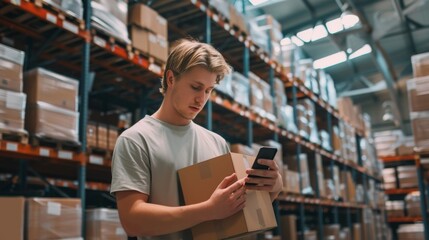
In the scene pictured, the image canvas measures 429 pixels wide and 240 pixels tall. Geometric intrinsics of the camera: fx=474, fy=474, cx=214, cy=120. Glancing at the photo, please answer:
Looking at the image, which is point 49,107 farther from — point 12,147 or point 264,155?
point 264,155

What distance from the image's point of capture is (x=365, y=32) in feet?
36.7

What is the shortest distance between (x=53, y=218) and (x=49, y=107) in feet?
3.17

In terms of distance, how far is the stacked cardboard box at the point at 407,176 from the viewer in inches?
487

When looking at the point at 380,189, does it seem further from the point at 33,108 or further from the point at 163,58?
the point at 33,108


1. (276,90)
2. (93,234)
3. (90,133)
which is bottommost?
(93,234)

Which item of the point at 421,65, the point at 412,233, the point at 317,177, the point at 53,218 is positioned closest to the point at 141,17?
the point at 53,218

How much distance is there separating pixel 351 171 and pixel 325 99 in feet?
10.3

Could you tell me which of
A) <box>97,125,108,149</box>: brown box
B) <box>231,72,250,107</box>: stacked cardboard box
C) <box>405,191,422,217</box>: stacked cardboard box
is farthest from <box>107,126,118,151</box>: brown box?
<box>405,191,422,217</box>: stacked cardboard box

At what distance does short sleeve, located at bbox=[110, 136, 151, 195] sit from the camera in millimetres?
1745

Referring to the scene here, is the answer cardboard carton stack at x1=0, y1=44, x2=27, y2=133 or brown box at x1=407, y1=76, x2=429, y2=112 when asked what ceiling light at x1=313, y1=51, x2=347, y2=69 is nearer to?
brown box at x1=407, y1=76, x2=429, y2=112

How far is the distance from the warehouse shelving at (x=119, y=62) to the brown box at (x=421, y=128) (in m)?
2.30

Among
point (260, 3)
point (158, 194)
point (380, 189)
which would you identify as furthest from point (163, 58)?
point (380, 189)

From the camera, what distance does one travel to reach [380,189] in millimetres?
14828

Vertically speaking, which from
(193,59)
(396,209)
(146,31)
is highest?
(146,31)
